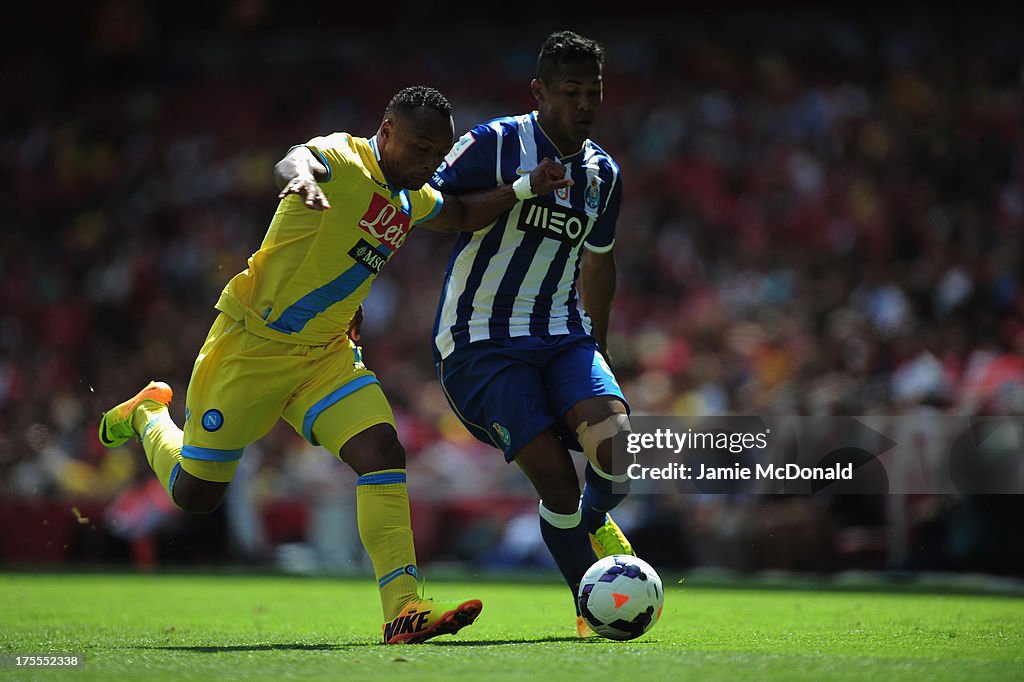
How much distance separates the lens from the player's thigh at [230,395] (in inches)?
230

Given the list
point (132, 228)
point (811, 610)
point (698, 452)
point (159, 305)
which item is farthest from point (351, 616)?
point (132, 228)

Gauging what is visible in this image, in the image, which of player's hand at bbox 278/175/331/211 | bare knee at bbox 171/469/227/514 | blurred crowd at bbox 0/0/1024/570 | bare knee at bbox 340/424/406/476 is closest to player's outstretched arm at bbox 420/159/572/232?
player's hand at bbox 278/175/331/211

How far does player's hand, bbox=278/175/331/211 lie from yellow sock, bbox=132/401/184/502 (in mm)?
1726

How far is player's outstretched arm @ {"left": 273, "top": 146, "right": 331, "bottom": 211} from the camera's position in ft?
16.2

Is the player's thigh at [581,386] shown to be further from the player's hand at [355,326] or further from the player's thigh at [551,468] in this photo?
the player's hand at [355,326]

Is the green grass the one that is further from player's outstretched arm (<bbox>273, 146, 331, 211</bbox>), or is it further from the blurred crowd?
the blurred crowd

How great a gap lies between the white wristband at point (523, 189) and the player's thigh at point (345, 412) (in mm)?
1052

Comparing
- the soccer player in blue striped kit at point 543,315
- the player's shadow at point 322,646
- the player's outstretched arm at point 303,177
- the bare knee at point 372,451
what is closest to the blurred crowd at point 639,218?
the soccer player in blue striped kit at point 543,315

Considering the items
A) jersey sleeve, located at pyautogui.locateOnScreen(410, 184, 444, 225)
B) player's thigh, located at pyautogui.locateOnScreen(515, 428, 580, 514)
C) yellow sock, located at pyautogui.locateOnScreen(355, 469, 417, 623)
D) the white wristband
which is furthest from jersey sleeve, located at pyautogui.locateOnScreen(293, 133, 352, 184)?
player's thigh, located at pyautogui.locateOnScreen(515, 428, 580, 514)

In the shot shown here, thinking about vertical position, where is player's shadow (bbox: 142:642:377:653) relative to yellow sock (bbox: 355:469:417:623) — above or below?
below

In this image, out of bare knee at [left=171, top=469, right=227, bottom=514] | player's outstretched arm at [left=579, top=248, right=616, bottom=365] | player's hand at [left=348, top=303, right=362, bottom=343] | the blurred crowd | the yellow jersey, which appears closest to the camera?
the yellow jersey

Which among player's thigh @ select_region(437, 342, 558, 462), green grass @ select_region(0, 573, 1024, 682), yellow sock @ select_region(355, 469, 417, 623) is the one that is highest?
player's thigh @ select_region(437, 342, 558, 462)

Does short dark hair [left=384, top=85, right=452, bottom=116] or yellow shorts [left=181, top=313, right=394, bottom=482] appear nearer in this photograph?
short dark hair [left=384, top=85, right=452, bottom=116]

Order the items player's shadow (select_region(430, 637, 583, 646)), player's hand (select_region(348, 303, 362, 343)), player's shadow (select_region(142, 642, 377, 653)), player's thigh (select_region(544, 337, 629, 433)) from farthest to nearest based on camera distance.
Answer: player's hand (select_region(348, 303, 362, 343))
player's thigh (select_region(544, 337, 629, 433))
player's shadow (select_region(430, 637, 583, 646))
player's shadow (select_region(142, 642, 377, 653))
